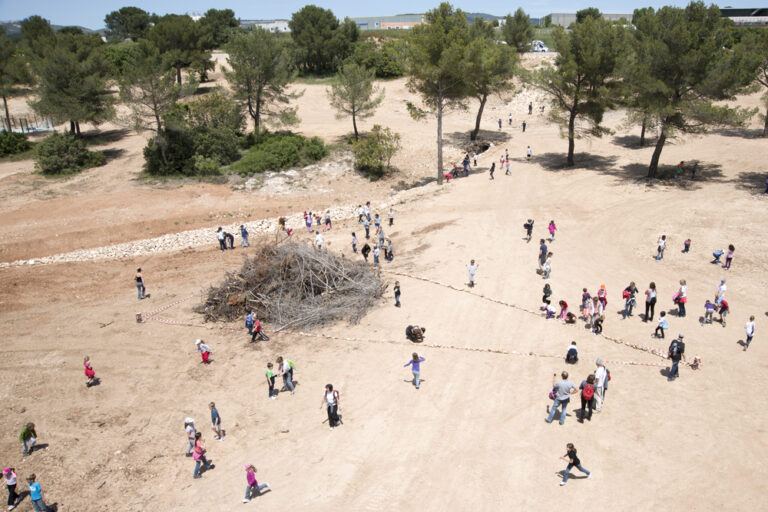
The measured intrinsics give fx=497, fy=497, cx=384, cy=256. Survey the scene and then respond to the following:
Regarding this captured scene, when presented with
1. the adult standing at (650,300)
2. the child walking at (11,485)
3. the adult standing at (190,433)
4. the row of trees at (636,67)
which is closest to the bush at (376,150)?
the row of trees at (636,67)

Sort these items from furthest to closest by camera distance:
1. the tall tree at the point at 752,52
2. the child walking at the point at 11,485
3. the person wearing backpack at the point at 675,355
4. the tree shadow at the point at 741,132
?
1. the tree shadow at the point at 741,132
2. the tall tree at the point at 752,52
3. the person wearing backpack at the point at 675,355
4. the child walking at the point at 11,485

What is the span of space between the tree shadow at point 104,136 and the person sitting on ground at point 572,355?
5125 cm

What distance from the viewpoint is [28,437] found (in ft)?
43.6

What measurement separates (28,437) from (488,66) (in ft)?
119

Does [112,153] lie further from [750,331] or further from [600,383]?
[750,331]

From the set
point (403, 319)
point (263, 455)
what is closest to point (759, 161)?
point (403, 319)

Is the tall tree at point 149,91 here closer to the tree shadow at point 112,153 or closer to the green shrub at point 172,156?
the green shrub at point 172,156

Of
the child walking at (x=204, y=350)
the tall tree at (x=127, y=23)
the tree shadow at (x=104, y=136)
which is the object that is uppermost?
the tall tree at (x=127, y=23)

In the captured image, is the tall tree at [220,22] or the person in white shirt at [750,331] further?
the tall tree at [220,22]

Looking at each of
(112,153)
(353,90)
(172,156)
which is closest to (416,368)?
(353,90)

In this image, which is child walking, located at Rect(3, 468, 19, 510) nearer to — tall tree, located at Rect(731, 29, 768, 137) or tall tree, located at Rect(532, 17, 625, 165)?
tall tree, located at Rect(532, 17, 625, 165)

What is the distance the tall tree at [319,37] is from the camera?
7006 cm

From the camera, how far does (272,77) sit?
44219mm

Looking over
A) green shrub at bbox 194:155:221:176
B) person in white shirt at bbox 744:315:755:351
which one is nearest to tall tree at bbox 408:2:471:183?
green shrub at bbox 194:155:221:176
